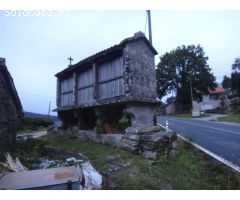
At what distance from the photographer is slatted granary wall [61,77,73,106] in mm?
13656

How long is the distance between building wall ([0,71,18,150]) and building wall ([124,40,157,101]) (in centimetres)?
489

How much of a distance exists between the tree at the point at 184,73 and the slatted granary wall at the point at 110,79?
38.0 meters

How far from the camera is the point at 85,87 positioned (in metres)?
12.2

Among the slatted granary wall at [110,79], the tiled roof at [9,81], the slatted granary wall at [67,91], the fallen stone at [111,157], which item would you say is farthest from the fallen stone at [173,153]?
A: the tiled roof at [9,81]

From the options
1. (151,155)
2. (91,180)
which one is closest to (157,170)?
(151,155)

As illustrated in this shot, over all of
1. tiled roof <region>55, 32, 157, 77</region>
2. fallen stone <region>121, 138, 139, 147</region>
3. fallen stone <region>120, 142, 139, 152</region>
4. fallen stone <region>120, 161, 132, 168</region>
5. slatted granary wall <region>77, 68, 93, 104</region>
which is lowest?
fallen stone <region>120, 161, 132, 168</region>

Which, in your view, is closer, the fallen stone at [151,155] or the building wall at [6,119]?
the fallen stone at [151,155]

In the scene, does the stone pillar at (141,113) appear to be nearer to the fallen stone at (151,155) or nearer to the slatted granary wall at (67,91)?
the fallen stone at (151,155)

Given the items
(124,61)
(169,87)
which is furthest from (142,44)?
(169,87)

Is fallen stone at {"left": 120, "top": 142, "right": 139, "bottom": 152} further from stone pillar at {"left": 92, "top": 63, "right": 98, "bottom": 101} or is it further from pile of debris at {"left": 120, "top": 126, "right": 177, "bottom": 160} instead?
stone pillar at {"left": 92, "top": 63, "right": 98, "bottom": 101}

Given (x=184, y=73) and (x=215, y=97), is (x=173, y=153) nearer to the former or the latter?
(x=184, y=73)

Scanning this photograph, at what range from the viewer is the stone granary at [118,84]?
9664 millimetres

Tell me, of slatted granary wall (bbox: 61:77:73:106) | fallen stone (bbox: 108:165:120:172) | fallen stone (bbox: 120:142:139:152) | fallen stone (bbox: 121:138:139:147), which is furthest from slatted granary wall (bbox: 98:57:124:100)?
fallen stone (bbox: 108:165:120:172)

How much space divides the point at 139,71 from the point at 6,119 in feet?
18.8
